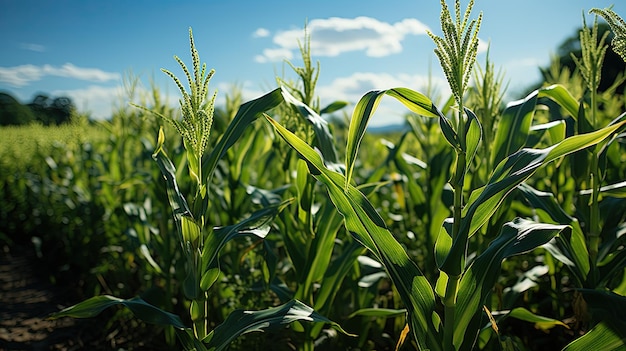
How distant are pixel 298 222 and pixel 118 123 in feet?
8.95

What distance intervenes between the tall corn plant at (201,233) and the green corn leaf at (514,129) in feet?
2.70

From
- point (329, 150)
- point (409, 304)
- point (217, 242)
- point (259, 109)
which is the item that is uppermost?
point (259, 109)

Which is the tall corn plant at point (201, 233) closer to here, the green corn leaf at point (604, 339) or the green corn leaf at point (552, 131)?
the green corn leaf at point (604, 339)

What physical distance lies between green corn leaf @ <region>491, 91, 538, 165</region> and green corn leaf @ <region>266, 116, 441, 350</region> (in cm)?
57

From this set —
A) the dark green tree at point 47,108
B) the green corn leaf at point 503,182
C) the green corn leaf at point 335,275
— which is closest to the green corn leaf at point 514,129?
the green corn leaf at point 503,182

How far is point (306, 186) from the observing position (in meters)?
2.09

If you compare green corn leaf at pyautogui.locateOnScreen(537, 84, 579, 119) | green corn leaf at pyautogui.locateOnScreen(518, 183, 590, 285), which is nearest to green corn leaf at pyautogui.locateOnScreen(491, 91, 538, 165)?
green corn leaf at pyautogui.locateOnScreen(537, 84, 579, 119)

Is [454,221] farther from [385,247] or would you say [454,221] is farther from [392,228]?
[392,228]

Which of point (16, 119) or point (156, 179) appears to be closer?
point (156, 179)

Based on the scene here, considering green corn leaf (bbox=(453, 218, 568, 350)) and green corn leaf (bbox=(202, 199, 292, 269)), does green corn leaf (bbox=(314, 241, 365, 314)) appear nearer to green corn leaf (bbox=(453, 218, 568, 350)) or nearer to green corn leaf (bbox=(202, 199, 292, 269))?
green corn leaf (bbox=(202, 199, 292, 269))

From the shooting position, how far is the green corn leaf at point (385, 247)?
1524mm

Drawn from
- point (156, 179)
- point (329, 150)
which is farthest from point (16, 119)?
point (329, 150)

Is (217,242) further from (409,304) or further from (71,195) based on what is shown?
(71,195)

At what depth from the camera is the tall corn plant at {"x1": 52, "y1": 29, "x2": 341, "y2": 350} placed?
157 centimetres
